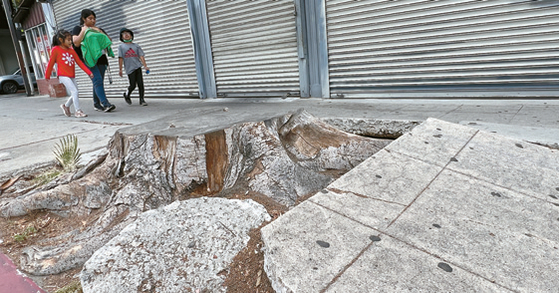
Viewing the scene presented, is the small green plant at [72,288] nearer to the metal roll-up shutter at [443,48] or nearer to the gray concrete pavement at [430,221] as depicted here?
the gray concrete pavement at [430,221]

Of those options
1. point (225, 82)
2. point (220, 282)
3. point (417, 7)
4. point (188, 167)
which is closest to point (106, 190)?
point (188, 167)

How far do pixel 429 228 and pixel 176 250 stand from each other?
1189 mm

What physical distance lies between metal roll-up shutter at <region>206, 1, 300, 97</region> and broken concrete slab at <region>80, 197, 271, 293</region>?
4.97 metres

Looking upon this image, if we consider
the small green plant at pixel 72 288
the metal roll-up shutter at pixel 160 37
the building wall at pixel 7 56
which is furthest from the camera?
the building wall at pixel 7 56

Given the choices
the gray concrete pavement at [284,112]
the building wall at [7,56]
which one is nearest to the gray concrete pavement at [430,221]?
the gray concrete pavement at [284,112]

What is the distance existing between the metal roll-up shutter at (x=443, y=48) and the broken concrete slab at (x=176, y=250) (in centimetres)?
428

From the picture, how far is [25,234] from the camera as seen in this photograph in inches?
84.4

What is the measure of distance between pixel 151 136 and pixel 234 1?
17.8 feet

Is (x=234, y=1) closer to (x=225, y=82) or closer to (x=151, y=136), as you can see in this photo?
(x=225, y=82)

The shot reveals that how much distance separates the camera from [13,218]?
7.76 feet

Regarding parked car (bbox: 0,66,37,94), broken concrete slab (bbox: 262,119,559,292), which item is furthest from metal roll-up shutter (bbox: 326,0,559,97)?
parked car (bbox: 0,66,37,94)

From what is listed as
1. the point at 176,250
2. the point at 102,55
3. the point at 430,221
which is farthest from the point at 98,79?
the point at 430,221

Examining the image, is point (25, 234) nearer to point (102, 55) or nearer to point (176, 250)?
point (176, 250)

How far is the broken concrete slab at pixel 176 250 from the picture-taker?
1.47m
